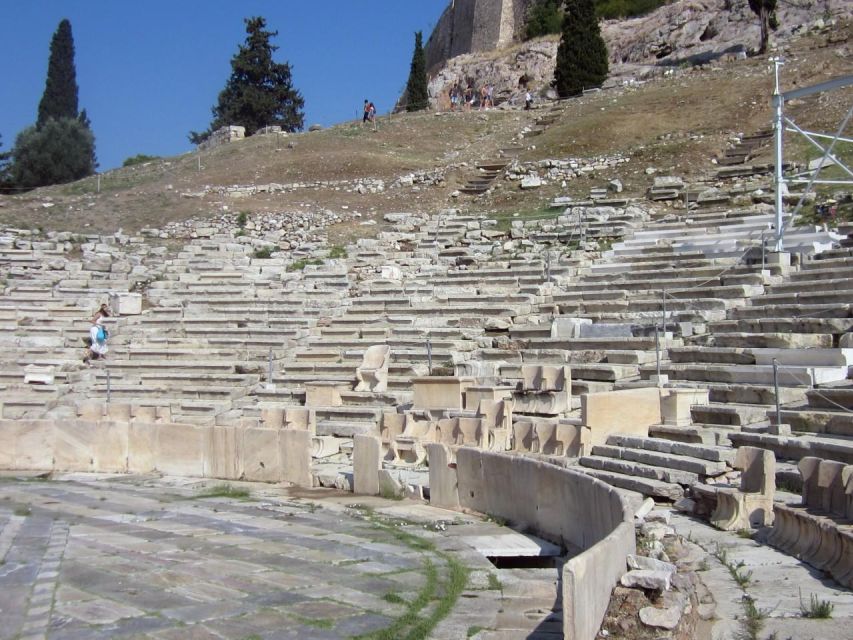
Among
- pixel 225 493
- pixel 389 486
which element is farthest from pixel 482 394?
pixel 225 493

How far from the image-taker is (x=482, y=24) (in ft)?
211

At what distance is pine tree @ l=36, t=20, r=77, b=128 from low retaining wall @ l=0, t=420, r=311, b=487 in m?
45.3

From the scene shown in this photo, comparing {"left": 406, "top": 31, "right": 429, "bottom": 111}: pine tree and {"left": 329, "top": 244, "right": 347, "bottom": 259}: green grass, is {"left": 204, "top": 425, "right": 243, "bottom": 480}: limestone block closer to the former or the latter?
{"left": 329, "top": 244, "right": 347, "bottom": 259}: green grass

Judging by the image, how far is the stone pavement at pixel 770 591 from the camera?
16.8ft

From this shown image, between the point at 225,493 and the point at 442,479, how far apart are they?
2.71m

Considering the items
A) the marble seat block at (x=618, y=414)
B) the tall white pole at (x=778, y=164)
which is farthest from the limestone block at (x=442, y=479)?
the tall white pole at (x=778, y=164)

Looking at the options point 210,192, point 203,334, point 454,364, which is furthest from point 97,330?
point 210,192

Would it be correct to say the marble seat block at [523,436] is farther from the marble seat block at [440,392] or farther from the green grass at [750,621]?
the green grass at [750,621]

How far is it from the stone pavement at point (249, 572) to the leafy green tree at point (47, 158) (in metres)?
38.6

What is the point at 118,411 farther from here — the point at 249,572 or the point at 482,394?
the point at 249,572

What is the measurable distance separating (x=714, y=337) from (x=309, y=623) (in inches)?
377

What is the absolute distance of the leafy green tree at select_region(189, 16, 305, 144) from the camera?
52.4m

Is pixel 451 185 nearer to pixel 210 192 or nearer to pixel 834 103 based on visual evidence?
pixel 210 192

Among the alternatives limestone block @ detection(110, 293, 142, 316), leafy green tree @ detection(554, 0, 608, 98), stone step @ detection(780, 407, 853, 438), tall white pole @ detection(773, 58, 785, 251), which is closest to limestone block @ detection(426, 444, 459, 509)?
stone step @ detection(780, 407, 853, 438)
